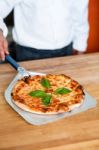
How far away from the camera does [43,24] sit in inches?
55.2

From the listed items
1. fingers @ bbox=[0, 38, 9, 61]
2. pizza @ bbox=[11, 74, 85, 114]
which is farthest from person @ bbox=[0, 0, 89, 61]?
pizza @ bbox=[11, 74, 85, 114]

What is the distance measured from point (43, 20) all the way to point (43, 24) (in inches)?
0.7

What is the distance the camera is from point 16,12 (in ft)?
4.66

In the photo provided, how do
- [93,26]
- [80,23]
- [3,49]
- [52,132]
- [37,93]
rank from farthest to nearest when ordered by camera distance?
1. [93,26]
2. [80,23]
3. [3,49]
4. [37,93]
5. [52,132]

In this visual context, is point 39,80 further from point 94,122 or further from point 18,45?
point 18,45

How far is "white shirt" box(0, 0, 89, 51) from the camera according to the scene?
1.37 metres

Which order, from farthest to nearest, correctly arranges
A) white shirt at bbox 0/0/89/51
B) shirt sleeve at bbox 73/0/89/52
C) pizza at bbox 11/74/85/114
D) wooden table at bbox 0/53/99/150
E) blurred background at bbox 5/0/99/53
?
1. blurred background at bbox 5/0/99/53
2. shirt sleeve at bbox 73/0/89/52
3. white shirt at bbox 0/0/89/51
4. pizza at bbox 11/74/85/114
5. wooden table at bbox 0/53/99/150

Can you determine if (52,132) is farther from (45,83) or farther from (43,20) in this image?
(43,20)

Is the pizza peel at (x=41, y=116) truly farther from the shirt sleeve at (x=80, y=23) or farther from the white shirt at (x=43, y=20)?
the shirt sleeve at (x=80, y=23)

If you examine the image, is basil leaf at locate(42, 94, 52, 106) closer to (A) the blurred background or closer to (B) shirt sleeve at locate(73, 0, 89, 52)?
(B) shirt sleeve at locate(73, 0, 89, 52)

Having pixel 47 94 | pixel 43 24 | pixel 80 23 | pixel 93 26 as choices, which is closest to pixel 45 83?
pixel 47 94

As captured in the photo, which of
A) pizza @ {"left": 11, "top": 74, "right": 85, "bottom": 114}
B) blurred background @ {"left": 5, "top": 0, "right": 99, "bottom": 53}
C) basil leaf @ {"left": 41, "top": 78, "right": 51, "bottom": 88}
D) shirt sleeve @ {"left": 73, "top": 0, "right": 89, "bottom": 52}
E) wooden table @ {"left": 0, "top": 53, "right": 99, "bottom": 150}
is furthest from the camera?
blurred background @ {"left": 5, "top": 0, "right": 99, "bottom": 53}

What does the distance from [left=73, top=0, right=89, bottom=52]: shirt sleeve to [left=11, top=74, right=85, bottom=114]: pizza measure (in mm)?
486

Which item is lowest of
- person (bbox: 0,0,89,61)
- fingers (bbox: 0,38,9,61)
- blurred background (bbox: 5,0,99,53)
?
blurred background (bbox: 5,0,99,53)
